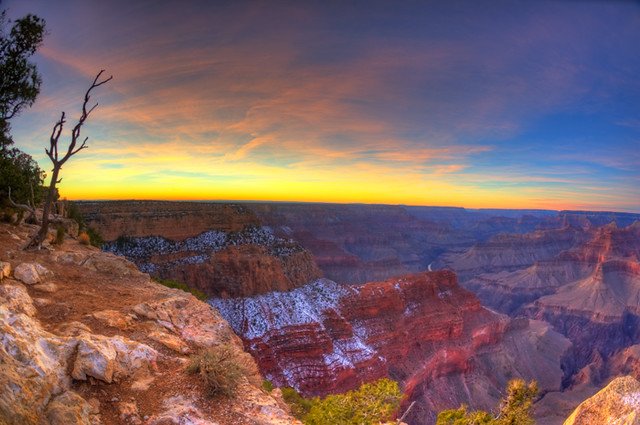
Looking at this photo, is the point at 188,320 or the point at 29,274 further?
the point at 188,320

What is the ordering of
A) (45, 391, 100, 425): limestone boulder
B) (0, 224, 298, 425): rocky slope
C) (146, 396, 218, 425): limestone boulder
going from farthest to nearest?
1. (146, 396, 218, 425): limestone boulder
2. (0, 224, 298, 425): rocky slope
3. (45, 391, 100, 425): limestone boulder

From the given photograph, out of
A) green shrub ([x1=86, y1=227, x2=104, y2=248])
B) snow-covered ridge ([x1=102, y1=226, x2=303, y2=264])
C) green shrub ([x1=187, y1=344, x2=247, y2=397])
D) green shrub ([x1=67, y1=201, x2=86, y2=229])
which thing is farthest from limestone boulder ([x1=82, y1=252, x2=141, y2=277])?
snow-covered ridge ([x1=102, y1=226, x2=303, y2=264])

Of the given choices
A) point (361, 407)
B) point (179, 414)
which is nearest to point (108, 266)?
point (179, 414)

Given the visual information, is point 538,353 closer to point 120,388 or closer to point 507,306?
point 507,306

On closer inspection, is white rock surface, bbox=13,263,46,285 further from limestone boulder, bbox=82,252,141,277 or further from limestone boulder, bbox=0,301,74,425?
limestone boulder, bbox=82,252,141,277

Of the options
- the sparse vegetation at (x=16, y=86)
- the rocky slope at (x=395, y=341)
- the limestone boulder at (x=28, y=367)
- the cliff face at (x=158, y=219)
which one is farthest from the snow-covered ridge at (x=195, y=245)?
the limestone boulder at (x=28, y=367)

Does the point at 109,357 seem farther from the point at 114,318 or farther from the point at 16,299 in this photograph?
the point at 16,299
